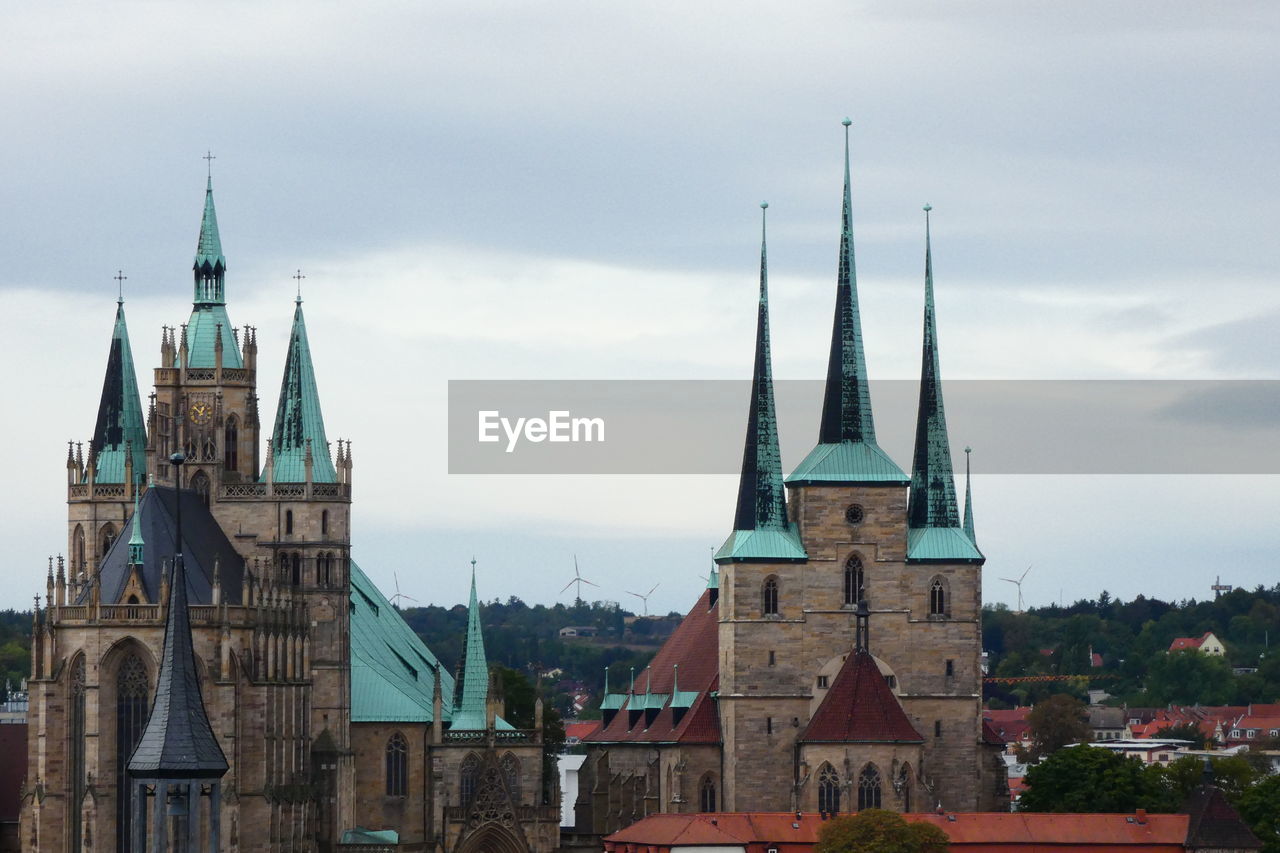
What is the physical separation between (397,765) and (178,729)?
1786 inches

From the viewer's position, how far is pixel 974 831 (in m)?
122

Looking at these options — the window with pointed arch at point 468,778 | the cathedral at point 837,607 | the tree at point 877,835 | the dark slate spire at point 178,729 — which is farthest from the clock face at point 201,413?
the dark slate spire at point 178,729

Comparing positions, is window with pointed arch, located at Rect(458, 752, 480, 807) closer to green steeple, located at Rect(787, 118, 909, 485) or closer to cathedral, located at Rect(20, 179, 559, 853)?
cathedral, located at Rect(20, 179, 559, 853)

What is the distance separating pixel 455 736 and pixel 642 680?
1655cm

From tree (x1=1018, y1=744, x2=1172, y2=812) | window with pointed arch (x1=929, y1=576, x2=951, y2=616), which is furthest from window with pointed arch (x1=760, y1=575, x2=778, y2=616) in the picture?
tree (x1=1018, y1=744, x2=1172, y2=812)

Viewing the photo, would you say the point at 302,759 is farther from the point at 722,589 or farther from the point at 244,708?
the point at 722,589

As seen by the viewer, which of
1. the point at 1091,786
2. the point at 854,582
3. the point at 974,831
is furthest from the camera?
the point at 1091,786

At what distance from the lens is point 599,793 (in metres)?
139

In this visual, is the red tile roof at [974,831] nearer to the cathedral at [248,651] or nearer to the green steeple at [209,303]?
the cathedral at [248,651]

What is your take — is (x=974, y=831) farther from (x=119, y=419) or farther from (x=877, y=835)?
(x=119, y=419)

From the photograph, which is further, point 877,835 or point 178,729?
point 877,835

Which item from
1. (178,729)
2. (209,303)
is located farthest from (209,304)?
(178,729)

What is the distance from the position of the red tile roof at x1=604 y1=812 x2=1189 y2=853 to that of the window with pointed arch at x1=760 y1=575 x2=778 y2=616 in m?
8.41

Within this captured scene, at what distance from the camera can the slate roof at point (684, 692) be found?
129962 millimetres
